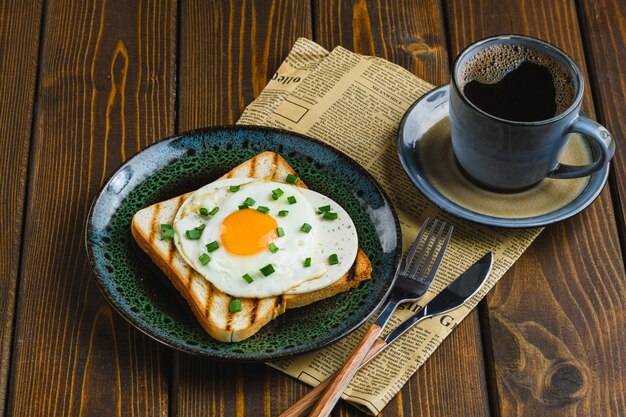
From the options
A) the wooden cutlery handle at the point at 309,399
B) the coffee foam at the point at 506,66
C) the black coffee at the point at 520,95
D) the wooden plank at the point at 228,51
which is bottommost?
the wooden cutlery handle at the point at 309,399

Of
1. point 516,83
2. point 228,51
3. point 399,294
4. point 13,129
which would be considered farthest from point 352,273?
point 13,129

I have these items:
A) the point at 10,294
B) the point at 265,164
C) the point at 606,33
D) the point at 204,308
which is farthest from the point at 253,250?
the point at 606,33

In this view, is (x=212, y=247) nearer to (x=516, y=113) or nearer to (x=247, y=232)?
(x=247, y=232)

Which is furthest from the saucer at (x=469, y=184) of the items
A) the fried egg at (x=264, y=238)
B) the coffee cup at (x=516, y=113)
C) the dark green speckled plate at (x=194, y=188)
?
the fried egg at (x=264, y=238)

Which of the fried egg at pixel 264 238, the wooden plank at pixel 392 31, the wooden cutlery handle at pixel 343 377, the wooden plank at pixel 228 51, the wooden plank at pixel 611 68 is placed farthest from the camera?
the wooden plank at pixel 392 31

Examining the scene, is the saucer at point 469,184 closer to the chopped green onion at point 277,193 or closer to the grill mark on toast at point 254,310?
the chopped green onion at point 277,193

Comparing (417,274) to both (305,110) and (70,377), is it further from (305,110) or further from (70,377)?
(70,377)

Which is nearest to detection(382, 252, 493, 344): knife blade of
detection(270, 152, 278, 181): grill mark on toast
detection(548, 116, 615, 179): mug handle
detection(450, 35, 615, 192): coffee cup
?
detection(450, 35, 615, 192): coffee cup

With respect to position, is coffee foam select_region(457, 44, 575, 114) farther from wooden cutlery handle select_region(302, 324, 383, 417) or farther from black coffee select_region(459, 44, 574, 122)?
wooden cutlery handle select_region(302, 324, 383, 417)
